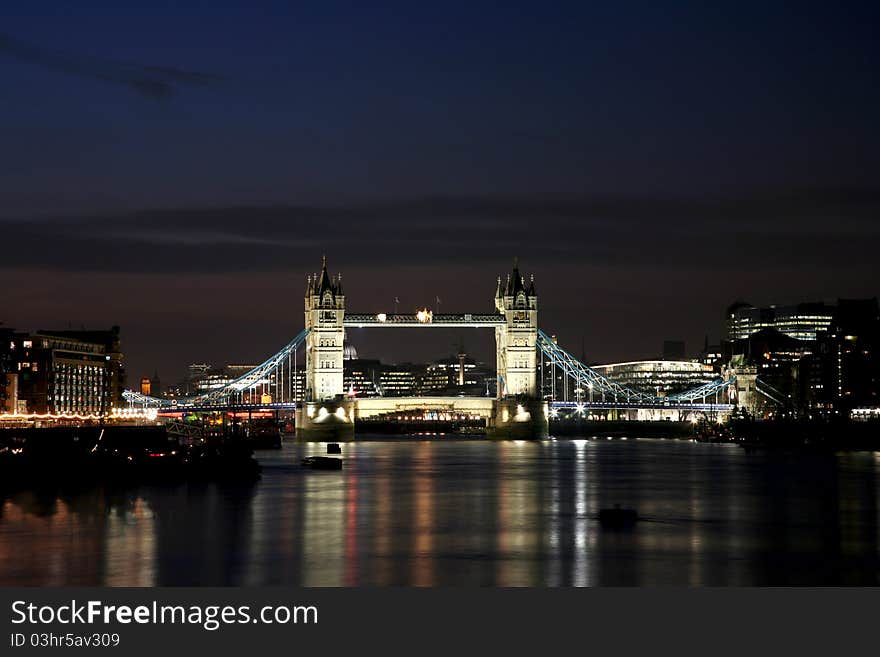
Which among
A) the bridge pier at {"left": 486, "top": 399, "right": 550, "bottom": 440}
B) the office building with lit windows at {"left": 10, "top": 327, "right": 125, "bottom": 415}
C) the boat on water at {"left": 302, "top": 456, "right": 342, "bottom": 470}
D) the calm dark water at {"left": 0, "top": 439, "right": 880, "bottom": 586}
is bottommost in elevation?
the calm dark water at {"left": 0, "top": 439, "right": 880, "bottom": 586}

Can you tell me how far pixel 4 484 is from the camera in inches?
2325

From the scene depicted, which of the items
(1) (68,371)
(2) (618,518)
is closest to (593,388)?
(1) (68,371)

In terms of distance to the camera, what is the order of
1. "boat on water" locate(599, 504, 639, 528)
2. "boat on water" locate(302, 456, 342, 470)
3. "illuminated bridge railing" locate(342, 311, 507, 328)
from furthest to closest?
1. "illuminated bridge railing" locate(342, 311, 507, 328)
2. "boat on water" locate(302, 456, 342, 470)
3. "boat on water" locate(599, 504, 639, 528)

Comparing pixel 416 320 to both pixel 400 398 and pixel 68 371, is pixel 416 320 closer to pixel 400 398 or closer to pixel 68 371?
pixel 400 398

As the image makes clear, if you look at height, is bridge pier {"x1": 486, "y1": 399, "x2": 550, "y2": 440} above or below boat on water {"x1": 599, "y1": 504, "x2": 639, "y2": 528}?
above

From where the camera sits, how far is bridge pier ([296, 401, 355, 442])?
126812 mm

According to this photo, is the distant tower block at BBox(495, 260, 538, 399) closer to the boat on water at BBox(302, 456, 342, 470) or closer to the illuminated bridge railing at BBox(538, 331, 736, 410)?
the illuminated bridge railing at BBox(538, 331, 736, 410)

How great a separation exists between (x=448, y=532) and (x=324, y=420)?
278 ft

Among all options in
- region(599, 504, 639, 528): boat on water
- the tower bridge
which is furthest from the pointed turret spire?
region(599, 504, 639, 528): boat on water

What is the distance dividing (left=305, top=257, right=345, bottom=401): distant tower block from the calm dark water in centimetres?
5813

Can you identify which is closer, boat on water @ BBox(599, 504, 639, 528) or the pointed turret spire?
Result: boat on water @ BBox(599, 504, 639, 528)

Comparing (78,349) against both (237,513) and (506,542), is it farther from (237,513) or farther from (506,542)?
(506,542)

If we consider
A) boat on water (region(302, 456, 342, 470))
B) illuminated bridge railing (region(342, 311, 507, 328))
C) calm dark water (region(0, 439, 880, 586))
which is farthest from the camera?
illuminated bridge railing (region(342, 311, 507, 328))

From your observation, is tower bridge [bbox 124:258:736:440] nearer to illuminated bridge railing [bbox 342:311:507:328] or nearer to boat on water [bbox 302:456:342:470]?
illuminated bridge railing [bbox 342:311:507:328]
